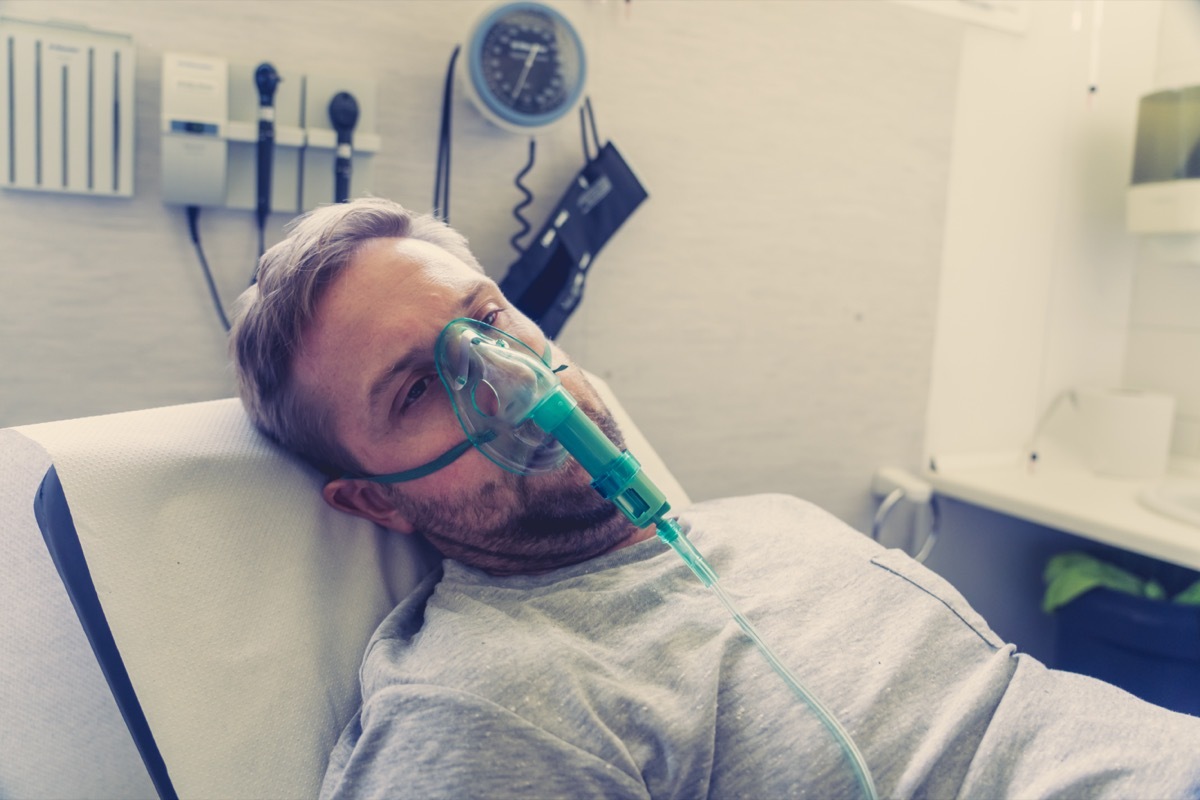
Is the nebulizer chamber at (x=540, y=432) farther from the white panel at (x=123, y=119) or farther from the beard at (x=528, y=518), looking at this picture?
the white panel at (x=123, y=119)

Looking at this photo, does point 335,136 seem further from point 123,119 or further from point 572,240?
point 572,240

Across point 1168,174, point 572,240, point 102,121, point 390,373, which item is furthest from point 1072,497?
point 102,121

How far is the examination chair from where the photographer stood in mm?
858

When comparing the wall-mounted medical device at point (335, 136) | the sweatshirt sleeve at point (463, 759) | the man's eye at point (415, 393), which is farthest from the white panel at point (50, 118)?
the sweatshirt sleeve at point (463, 759)

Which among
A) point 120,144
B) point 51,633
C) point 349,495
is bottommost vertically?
point 51,633

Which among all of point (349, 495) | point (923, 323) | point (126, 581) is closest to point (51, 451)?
point (126, 581)

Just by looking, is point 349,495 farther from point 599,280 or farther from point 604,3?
point 604,3

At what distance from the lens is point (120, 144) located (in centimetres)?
131

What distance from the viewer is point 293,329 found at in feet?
3.38

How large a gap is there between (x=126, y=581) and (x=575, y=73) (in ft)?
3.40

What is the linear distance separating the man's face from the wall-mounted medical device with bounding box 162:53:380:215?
0.42 metres

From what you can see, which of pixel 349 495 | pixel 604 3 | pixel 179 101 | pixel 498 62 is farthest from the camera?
pixel 604 3

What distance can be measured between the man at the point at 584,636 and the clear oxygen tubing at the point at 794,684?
0.04 ft

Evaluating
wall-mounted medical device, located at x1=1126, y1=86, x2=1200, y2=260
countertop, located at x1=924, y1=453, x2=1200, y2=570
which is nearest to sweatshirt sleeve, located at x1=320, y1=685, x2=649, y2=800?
countertop, located at x1=924, y1=453, x2=1200, y2=570
